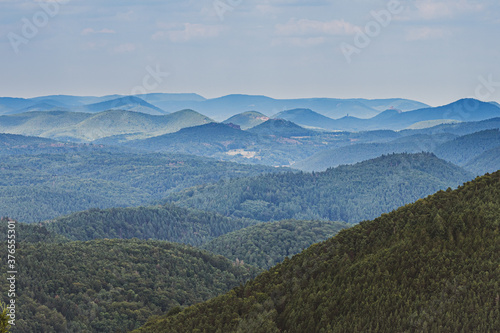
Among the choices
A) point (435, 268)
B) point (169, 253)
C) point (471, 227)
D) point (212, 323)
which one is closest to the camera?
point (435, 268)

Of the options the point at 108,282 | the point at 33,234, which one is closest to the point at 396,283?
the point at 108,282

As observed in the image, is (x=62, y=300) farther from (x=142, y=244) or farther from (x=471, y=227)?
(x=471, y=227)

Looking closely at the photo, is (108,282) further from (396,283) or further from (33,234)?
(396,283)

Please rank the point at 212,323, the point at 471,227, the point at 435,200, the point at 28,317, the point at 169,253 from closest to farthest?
the point at 471,227 → the point at 212,323 → the point at 435,200 → the point at 28,317 → the point at 169,253

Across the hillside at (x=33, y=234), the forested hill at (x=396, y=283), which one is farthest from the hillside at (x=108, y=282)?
the forested hill at (x=396, y=283)

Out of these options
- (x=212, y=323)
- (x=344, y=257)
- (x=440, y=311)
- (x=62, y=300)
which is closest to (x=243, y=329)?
(x=212, y=323)

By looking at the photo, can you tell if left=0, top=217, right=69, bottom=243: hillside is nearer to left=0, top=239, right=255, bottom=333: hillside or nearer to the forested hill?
left=0, top=239, right=255, bottom=333: hillside
